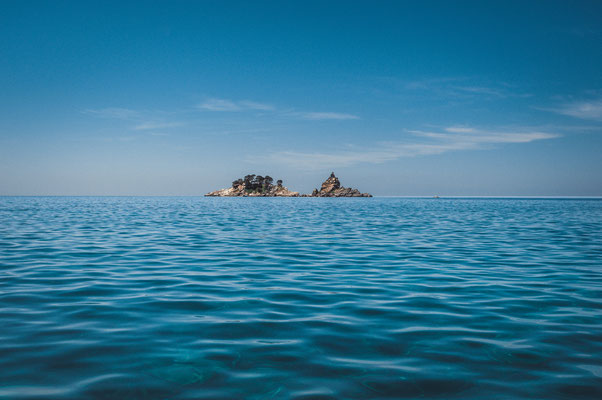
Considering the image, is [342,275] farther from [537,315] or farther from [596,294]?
[596,294]

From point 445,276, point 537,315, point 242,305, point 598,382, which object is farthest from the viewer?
point 445,276

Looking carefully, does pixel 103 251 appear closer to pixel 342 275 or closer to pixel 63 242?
pixel 63 242

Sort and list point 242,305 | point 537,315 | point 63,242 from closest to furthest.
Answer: point 537,315
point 242,305
point 63,242

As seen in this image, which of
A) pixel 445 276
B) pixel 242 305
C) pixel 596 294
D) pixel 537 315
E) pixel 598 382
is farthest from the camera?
pixel 445 276

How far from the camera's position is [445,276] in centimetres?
1138

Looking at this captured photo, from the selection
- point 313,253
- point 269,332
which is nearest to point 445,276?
point 313,253

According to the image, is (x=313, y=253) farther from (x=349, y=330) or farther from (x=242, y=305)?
(x=349, y=330)

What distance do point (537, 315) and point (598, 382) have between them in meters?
→ 3.04

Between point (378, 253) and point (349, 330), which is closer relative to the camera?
point (349, 330)

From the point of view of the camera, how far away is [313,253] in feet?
51.9

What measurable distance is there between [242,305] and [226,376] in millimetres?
3314

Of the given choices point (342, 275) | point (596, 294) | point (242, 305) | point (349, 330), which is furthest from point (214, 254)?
point (596, 294)

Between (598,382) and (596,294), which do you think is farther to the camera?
(596,294)

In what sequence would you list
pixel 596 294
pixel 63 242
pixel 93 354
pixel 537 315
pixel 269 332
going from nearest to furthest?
pixel 93 354 < pixel 269 332 < pixel 537 315 < pixel 596 294 < pixel 63 242
